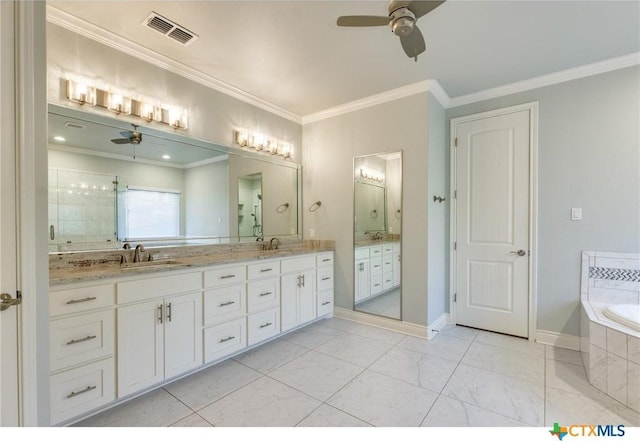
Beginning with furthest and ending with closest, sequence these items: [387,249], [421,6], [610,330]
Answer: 1. [387,249]
2. [610,330]
3. [421,6]

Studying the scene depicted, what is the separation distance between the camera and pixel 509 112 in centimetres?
295

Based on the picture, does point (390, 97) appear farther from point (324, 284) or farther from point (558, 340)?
point (558, 340)

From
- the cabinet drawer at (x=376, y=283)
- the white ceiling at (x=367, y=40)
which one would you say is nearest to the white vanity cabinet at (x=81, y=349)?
the white ceiling at (x=367, y=40)

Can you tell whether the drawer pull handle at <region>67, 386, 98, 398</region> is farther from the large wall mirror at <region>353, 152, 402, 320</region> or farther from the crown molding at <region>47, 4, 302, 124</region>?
the large wall mirror at <region>353, 152, 402, 320</region>

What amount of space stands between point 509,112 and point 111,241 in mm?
3891

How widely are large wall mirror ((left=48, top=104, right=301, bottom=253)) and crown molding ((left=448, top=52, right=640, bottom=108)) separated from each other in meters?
2.37

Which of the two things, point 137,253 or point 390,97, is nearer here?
point 137,253

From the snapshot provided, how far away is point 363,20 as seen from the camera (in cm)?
167

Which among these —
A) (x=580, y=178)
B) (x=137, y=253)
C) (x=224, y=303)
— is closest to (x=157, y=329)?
(x=224, y=303)

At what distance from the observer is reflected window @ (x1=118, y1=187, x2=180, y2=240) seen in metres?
2.28

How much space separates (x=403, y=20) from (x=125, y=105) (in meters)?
2.11
